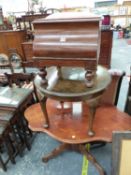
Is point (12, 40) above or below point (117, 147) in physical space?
above

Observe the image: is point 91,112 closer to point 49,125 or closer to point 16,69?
point 49,125

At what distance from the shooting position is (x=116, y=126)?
1.21m

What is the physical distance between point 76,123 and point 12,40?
2.95 metres

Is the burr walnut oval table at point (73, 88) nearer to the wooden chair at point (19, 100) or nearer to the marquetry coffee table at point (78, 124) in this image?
the marquetry coffee table at point (78, 124)

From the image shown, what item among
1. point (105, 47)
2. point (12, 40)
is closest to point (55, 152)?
point (105, 47)

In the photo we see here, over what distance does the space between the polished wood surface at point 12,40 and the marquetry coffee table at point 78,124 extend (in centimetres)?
252

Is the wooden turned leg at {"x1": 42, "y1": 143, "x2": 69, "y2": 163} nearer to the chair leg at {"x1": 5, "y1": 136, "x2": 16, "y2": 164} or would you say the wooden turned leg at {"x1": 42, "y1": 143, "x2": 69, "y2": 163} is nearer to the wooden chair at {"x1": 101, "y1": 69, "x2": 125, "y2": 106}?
the chair leg at {"x1": 5, "y1": 136, "x2": 16, "y2": 164}

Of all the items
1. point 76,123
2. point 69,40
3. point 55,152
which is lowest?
point 55,152

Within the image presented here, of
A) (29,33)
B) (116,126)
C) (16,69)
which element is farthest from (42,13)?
(116,126)

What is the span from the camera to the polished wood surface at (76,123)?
1.16 m

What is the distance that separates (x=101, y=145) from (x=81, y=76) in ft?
2.75

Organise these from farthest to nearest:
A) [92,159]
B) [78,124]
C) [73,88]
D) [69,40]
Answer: [92,159] < [78,124] < [73,88] < [69,40]

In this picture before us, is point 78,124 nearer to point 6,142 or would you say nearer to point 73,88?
point 73,88

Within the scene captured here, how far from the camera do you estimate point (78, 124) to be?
4.21ft
